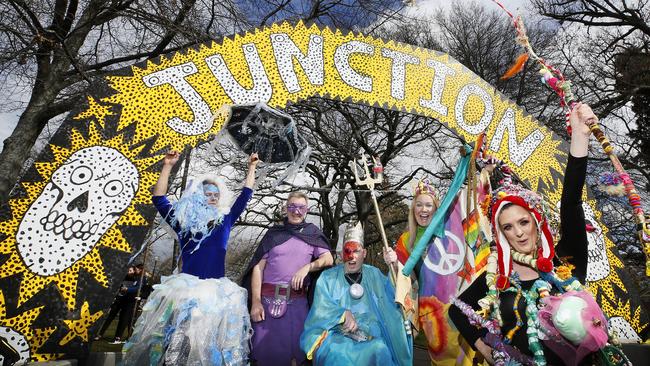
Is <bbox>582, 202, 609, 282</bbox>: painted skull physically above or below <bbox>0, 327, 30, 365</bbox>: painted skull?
above

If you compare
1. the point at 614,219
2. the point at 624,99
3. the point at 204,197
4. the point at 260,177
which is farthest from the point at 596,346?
the point at 614,219

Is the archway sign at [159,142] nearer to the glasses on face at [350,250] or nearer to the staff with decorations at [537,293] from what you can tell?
the glasses on face at [350,250]

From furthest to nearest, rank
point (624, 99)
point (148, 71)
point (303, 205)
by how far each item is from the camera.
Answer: point (624, 99) < point (148, 71) < point (303, 205)

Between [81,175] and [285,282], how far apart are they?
84.3 inches

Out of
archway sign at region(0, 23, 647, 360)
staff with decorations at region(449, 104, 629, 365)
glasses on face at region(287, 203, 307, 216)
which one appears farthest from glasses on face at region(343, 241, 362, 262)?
archway sign at region(0, 23, 647, 360)

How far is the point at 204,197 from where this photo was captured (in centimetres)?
349

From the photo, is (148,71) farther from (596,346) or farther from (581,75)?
(581,75)

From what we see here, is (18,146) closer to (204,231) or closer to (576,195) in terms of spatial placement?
(204,231)

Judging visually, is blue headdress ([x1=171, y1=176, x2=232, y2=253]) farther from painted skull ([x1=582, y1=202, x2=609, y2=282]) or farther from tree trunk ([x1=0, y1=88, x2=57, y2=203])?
painted skull ([x1=582, y1=202, x2=609, y2=282])

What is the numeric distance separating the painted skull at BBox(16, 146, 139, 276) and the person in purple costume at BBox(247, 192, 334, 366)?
143 centimetres

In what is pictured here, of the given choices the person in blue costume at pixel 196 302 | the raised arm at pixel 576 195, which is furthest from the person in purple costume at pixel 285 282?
the raised arm at pixel 576 195

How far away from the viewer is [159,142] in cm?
441

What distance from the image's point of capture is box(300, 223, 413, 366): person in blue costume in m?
3.44

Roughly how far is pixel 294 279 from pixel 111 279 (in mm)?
1622
